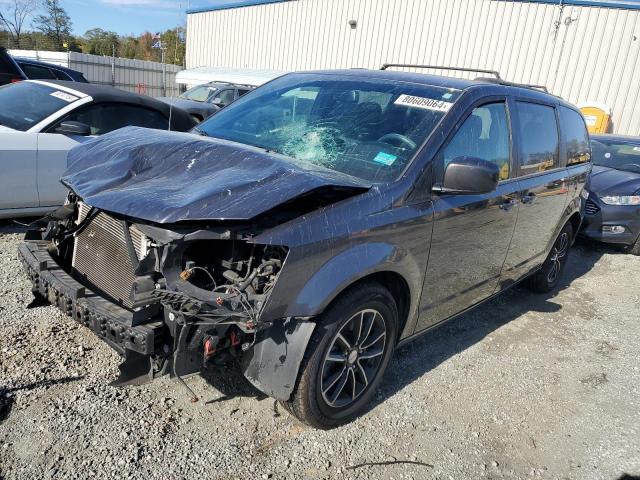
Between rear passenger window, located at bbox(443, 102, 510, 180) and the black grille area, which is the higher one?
rear passenger window, located at bbox(443, 102, 510, 180)

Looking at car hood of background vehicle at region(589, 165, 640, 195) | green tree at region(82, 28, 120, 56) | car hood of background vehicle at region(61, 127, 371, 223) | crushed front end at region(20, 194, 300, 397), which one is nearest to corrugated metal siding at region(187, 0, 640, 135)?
car hood of background vehicle at region(589, 165, 640, 195)

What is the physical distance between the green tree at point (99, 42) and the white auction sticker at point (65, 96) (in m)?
49.8

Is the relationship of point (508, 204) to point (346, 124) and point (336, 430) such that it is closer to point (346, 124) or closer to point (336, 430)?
point (346, 124)

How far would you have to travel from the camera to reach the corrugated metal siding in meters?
14.4

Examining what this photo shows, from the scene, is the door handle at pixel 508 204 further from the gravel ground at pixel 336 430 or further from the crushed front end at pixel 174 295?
the crushed front end at pixel 174 295

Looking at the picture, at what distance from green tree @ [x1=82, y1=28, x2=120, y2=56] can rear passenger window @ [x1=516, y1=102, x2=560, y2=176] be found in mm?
52847

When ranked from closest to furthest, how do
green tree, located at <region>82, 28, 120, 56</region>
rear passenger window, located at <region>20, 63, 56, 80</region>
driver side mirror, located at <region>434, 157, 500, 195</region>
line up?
driver side mirror, located at <region>434, 157, 500, 195</region> → rear passenger window, located at <region>20, 63, 56, 80</region> → green tree, located at <region>82, 28, 120, 56</region>

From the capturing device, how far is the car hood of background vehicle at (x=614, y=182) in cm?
727

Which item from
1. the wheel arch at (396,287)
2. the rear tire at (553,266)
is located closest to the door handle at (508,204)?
the wheel arch at (396,287)

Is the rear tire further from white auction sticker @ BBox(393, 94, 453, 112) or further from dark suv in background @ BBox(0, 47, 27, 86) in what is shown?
dark suv in background @ BBox(0, 47, 27, 86)

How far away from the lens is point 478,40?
16188 mm

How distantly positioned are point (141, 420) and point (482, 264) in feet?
7.94

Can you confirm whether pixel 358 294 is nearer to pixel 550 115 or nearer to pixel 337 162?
pixel 337 162

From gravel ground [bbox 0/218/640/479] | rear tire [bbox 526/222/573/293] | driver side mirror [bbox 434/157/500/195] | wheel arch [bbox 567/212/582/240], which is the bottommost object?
gravel ground [bbox 0/218/640/479]
